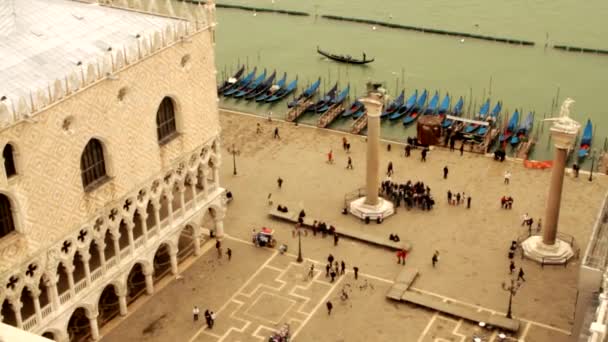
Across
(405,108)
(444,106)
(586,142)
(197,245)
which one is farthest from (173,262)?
(586,142)

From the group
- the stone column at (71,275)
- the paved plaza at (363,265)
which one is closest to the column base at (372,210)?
the paved plaza at (363,265)

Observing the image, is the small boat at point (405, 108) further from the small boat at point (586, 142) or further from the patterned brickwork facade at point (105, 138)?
the patterned brickwork facade at point (105, 138)

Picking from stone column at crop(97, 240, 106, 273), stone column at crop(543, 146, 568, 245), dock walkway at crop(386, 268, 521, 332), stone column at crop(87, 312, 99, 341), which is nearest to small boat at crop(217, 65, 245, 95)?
dock walkway at crop(386, 268, 521, 332)

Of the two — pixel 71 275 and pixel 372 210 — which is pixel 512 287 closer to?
pixel 372 210

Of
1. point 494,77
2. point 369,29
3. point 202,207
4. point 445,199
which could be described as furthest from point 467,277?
point 369,29

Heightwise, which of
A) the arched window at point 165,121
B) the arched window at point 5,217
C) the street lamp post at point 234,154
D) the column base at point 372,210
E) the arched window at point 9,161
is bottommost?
the column base at point 372,210

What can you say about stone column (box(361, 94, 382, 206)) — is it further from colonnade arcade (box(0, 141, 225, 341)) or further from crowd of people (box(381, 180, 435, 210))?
colonnade arcade (box(0, 141, 225, 341))
